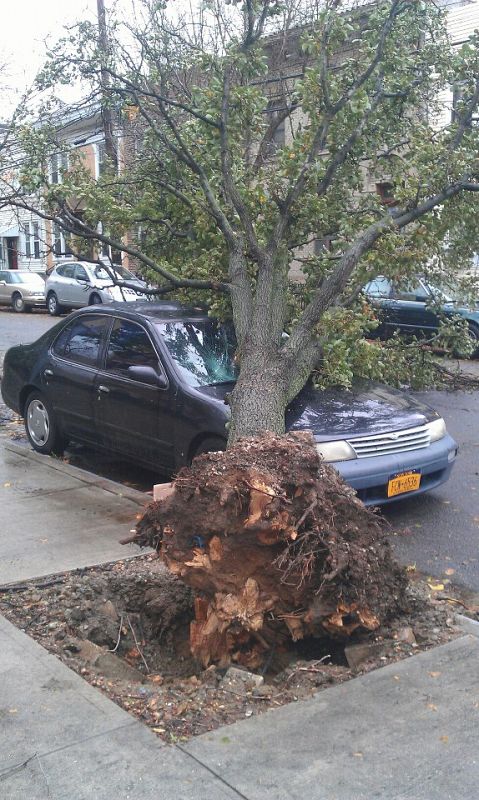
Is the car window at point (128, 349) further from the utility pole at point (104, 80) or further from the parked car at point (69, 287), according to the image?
the parked car at point (69, 287)

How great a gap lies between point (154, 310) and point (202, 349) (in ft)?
2.60

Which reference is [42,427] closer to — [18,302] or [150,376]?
[150,376]

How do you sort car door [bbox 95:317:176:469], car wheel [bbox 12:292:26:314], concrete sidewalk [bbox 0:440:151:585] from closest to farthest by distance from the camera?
concrete sidewalk [bbox 0:440:151:585], car door [bbox 95:317:176:469], car wheel [bbox 12:292:26:314]

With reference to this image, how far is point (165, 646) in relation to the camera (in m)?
4.71

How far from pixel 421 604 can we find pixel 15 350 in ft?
20.1

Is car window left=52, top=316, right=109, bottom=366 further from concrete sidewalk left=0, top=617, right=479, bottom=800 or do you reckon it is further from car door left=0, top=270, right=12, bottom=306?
car door left=0, top=270, right=12, bottom=306

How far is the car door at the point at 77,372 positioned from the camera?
Result: 817 cm

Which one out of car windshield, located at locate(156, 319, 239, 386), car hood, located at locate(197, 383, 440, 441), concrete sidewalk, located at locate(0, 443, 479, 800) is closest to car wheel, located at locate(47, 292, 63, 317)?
car windshield, located at locate(156, 319, 239, 386)

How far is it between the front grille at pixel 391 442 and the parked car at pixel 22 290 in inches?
988

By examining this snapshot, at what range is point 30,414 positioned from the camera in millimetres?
9172

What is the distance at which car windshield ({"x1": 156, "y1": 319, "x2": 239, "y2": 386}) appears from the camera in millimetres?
7293

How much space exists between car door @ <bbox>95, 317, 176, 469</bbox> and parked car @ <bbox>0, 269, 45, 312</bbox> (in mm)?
23209

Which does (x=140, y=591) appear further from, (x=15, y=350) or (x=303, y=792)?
(x=15, y=350)

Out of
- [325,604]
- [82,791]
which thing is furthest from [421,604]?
[82,791]
